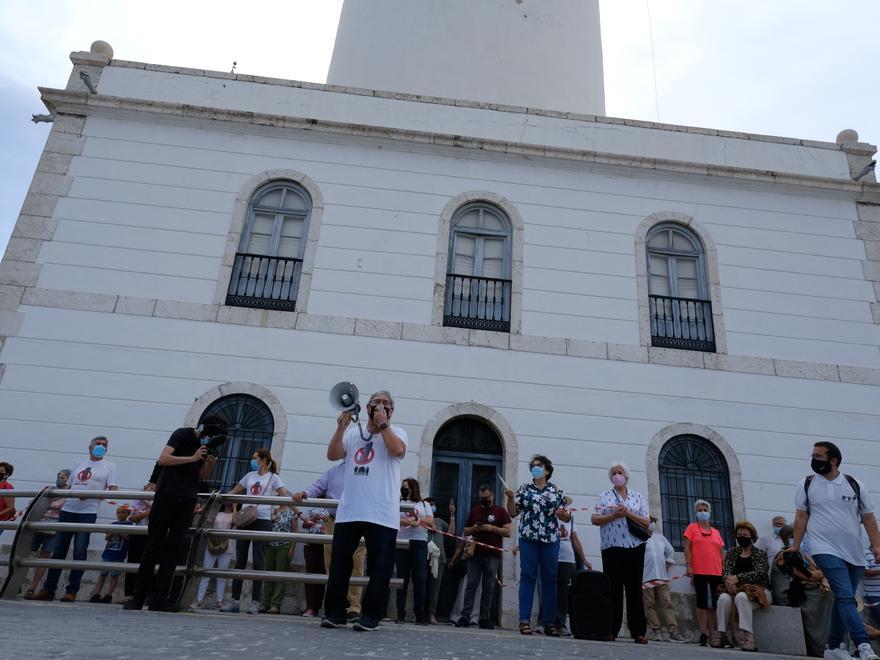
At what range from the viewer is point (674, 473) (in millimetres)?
9500

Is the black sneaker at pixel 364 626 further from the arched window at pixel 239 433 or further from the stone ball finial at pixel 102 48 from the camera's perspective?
the stone ball finial at pixel 102 48

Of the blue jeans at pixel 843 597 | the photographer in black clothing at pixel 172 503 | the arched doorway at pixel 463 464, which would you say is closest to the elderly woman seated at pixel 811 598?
the blue jeans at pixel 843 597

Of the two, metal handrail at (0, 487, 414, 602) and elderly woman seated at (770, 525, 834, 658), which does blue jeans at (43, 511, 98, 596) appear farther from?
elderly woman seated at (770, 525, 834, 658)

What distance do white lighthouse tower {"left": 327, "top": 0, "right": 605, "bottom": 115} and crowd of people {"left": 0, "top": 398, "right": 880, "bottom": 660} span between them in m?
8.01

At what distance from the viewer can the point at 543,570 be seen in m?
6.49

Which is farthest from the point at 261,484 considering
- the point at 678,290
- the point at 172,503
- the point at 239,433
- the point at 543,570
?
the point at 678,290

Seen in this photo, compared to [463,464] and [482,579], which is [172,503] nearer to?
[482,579]

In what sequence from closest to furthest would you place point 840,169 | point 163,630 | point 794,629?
point 163,630 < point 794,629 < point 840,169

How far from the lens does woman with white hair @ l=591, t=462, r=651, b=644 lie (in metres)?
6.34

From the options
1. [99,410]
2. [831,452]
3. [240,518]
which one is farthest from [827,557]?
[99,410]

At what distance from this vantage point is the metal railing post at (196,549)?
17.7 feet

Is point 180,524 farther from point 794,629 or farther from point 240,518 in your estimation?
point 794,629

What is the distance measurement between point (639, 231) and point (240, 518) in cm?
728

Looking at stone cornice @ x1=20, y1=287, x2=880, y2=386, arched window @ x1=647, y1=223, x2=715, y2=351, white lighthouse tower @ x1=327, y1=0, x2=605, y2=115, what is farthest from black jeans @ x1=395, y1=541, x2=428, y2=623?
white lighthouse tower @ x1=327, y1=0, x2=605, y2=115
